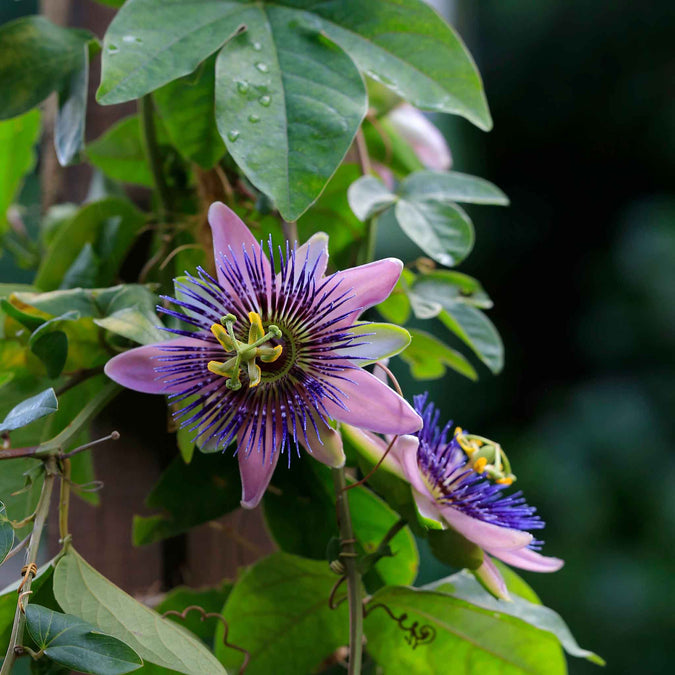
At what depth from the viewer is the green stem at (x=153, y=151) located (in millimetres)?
820

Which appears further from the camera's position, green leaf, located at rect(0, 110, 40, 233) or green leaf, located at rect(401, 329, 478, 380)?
green leaf, located at rect(0, 110, 40, 233)

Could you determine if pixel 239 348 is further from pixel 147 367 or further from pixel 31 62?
pixel 31 62

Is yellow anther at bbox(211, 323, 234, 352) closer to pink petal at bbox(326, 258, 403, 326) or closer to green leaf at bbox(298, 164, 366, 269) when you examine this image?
pink petal at bbox(326, 258, 403, 326)

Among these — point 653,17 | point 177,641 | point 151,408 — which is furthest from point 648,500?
point 177,641

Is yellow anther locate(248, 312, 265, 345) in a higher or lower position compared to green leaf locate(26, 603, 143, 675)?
higher

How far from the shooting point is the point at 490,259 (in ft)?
10.7

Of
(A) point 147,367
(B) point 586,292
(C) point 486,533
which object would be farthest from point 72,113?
A: (B) point 586,292

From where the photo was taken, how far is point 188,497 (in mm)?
702

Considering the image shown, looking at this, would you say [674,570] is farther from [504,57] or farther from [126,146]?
[126,146]

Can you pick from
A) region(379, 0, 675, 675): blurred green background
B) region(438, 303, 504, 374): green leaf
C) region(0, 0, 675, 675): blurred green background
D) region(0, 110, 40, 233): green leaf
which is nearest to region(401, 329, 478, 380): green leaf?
region(438, 303, 504, 374): green leaf

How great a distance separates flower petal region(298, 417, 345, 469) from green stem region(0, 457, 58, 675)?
17 cm

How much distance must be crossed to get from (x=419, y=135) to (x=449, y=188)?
10.2 inches

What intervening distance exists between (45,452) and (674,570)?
2.55 m

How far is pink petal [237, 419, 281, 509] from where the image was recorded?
0.54m
